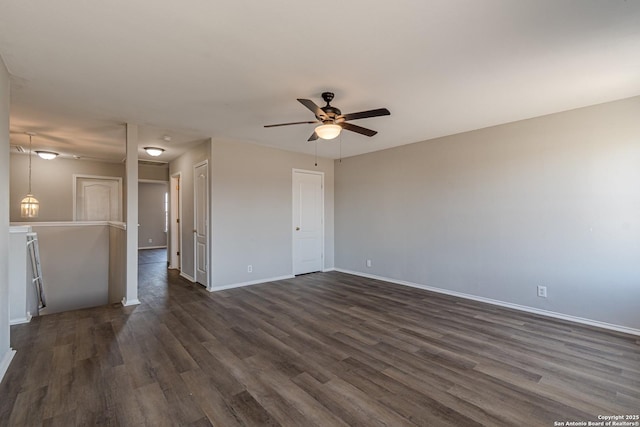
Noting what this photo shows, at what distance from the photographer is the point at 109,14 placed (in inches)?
73.2

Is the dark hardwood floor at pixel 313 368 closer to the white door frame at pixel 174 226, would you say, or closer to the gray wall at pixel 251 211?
the gray wall at pixel 251 211

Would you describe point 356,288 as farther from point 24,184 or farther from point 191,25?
point 24,184

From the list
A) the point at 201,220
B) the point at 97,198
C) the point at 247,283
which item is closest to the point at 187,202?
the point at 201,220

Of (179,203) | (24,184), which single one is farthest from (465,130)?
(24,184)

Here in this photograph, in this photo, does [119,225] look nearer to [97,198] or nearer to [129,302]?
[129,302]

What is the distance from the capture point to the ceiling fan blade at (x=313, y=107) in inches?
104

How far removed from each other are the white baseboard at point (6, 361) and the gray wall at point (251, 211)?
242cm

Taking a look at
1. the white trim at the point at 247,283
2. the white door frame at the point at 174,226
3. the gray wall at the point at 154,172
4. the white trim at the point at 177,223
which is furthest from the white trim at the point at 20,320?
the gray wall at the point at 154,172

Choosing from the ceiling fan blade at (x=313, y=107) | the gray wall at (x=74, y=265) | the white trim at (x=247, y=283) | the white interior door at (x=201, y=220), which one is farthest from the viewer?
the gray wall at (x=74, y=265)

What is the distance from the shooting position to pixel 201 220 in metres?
5.27

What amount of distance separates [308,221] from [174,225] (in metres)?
3.19

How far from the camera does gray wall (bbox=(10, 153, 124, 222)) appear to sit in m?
6.14

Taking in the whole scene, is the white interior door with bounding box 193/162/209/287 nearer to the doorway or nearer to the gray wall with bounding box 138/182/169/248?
the doorway

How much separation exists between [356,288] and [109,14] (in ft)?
15.1
